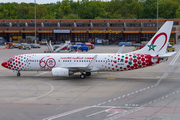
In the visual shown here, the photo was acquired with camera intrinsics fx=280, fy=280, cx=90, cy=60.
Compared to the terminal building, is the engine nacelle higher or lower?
lower

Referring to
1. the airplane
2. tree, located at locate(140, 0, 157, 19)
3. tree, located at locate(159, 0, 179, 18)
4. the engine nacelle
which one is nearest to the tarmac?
the engine nacelle

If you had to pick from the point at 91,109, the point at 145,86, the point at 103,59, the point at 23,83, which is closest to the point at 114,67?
the point at 103,59

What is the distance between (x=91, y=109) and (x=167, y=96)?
998 centimetres

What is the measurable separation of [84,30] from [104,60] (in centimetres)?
8978

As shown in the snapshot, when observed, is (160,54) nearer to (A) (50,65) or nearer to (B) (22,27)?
(A) (50,65)

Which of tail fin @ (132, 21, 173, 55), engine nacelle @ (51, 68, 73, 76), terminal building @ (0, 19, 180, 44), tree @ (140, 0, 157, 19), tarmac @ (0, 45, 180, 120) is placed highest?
tree @ (140, 0, 157, 19)

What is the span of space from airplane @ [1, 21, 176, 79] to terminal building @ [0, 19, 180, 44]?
83.6 metres

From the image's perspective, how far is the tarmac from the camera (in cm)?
2520

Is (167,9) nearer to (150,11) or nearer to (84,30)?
(150,11)

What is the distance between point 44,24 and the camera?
135 m

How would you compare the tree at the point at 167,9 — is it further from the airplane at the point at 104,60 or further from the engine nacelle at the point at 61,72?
the engine nacelle at the point at 61,72


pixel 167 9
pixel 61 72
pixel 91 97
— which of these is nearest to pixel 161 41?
pixel 61 72

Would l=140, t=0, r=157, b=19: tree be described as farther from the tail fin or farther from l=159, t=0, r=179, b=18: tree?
the tail fin

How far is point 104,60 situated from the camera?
42688mm
